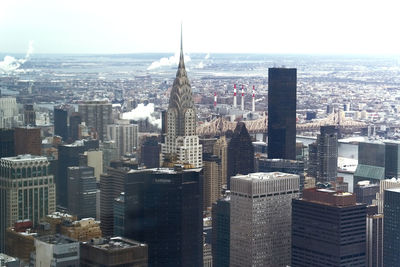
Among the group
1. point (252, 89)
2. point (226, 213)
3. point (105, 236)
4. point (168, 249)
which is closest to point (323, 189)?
point (226, 213)

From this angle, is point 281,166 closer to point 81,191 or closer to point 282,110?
point 282,110

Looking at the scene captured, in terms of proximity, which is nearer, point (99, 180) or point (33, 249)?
Answer: point (33, 249)

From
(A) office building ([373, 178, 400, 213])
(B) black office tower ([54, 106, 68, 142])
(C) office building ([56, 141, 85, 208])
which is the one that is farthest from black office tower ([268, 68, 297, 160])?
(B) black office tower ([54, 106, 68, 142])

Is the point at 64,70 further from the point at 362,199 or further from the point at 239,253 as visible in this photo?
the point at 362,199

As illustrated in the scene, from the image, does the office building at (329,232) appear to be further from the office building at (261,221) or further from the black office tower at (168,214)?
the black office tower at (168,214)

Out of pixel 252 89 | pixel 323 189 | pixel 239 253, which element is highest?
pixel 252 89

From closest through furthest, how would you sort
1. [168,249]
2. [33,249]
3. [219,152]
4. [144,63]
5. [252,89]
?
1. [33,249]
2. [168,249]
3. [144,63]
4. [219,152]
5. [252,89]

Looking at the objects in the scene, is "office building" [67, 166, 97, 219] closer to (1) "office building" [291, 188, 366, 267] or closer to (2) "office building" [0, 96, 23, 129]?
(2) "office building" [0, 96, 23, 129]
